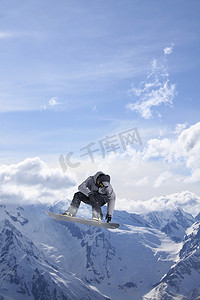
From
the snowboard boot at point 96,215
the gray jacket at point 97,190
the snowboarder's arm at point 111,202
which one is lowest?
the snowboard boot at point 96,215

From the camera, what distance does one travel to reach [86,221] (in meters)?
16.9

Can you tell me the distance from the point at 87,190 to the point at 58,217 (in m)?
2.70

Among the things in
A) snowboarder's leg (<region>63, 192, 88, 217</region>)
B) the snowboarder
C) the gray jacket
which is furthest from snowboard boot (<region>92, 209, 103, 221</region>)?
snowboarder's leg (<region>63, 192, 88, 217</region>)

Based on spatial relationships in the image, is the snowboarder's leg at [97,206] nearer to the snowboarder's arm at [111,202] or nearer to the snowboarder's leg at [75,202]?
the snowboarder's arm at [111,202]

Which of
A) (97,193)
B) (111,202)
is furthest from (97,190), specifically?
(111,202)

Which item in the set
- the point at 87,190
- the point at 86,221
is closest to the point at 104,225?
the point at 86,221

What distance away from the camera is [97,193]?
16.3 metres

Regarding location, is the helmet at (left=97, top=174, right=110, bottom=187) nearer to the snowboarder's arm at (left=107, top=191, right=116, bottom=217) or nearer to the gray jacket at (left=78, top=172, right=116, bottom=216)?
the gray jacket at (left=78, top=172, right=116, bottom=216)

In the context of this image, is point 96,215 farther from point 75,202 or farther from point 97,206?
point 75,202

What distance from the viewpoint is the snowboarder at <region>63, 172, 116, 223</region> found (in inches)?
622

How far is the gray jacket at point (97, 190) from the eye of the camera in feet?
51.8

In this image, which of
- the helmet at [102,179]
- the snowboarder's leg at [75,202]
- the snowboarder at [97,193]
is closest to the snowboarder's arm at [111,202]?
the snowboarder at [97,193]

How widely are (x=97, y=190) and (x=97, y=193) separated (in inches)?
9.5

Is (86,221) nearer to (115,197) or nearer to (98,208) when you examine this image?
(98,208)
